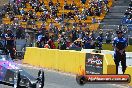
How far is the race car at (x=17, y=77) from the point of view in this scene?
1386 cm

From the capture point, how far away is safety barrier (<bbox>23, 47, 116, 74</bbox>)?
20016 mm

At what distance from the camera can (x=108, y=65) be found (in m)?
19.5

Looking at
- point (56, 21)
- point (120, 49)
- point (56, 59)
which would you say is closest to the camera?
point (120, 49)

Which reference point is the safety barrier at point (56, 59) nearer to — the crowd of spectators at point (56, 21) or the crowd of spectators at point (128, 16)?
the crowd of spectators at point (56, 21)

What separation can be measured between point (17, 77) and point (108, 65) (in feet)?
21.5

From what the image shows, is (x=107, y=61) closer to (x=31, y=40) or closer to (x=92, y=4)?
(x=31, y=40)

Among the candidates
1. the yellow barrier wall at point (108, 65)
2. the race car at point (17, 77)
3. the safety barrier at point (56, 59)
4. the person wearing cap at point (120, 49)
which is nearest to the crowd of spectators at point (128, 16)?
the safety barrier at point (56, 59)

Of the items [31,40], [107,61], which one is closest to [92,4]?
[31,40]

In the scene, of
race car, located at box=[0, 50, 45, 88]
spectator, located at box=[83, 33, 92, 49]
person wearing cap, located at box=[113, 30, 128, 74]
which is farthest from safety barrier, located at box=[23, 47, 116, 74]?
race car, located at box=[0, 50, 45, 88]

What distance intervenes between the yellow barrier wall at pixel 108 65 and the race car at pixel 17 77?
18.7 feet

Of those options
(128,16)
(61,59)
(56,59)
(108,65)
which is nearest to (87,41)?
(56,59)

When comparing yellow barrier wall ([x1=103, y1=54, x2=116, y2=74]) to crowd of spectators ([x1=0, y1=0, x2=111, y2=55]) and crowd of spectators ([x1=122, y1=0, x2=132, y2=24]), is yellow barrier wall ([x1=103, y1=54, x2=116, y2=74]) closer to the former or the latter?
crowd of spectators ([x1=0, y1=0, x2=111, y2=55])

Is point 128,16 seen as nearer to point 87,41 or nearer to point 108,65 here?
point 87,41

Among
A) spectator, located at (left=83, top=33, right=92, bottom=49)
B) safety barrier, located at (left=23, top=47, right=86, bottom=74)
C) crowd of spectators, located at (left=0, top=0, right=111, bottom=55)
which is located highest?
crowd of spectators, located at (left=0, top=0, right=111, bottom=55)
